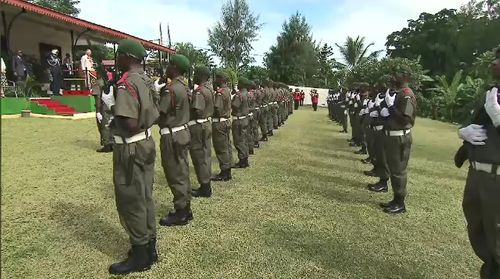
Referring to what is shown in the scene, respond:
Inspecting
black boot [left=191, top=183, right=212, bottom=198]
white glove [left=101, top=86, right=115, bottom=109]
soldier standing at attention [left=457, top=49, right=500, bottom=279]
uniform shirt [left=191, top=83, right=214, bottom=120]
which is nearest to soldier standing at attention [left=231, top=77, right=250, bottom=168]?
black boot [left=191, top=183, right=212, bottom=198]

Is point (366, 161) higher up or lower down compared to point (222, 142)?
lower down

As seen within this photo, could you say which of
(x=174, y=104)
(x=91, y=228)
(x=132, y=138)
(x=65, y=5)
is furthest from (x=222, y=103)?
(x=65, y=5)

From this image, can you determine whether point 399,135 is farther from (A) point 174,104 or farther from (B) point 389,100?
A: (A) point 174,104

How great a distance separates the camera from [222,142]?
7.08 m

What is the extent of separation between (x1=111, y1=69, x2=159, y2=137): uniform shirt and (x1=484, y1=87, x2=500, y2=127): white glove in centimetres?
258

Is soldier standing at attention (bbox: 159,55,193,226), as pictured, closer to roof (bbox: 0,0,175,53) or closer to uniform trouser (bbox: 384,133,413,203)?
uniform trouser (bbox: 384,133,413,203)

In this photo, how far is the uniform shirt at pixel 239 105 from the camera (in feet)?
27.6

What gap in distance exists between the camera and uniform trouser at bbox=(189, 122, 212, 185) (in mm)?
5691

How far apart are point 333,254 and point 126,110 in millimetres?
2409

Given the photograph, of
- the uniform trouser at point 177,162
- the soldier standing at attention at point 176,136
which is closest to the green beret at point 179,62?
the soldier standing at attention at point 176,136

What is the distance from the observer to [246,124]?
8695mm

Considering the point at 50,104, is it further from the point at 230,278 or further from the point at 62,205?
the point at 230,278

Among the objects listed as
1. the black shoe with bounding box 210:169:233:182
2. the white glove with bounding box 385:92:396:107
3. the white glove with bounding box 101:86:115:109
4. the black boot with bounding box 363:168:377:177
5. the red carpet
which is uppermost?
the white glove with bounding box 101:86:115:109

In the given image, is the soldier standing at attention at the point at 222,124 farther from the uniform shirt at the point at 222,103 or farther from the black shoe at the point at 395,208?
the black shoe at the point at 395,208
